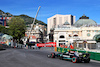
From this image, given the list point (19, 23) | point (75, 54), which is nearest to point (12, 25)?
point (19, 23)

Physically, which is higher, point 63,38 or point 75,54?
point 63,38

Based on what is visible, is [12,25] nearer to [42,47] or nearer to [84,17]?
[42,47]

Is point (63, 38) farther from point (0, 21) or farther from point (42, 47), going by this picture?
point (0, 21)

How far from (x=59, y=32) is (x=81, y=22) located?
1961 cm

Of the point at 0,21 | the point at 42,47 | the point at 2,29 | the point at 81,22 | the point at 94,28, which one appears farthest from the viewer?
the point at 0,21

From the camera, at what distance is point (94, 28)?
73.8 metres

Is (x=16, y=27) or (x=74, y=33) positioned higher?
(x=16, y=27)

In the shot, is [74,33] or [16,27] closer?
[16,27]

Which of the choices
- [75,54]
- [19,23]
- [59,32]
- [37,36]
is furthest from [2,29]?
[75,54]

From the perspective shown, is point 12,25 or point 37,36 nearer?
point 12,25

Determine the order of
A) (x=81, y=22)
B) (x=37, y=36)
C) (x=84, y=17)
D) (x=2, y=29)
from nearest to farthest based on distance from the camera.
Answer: (x=81, y=22)
(x=84, y=17)
(x=37, y=36)
(x=2, y=29)

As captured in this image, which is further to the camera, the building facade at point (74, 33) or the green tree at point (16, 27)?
the green tree at point (16, 27)

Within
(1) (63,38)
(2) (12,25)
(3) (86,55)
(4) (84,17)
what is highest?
(4) (84,17)

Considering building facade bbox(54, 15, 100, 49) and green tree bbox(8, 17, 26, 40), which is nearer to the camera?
building facade bbox(54, 15, 100, 49)
